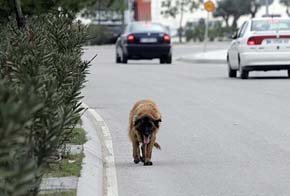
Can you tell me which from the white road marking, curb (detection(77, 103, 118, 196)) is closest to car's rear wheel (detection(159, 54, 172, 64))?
the white road marking

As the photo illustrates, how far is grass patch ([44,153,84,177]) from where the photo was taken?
8906mm

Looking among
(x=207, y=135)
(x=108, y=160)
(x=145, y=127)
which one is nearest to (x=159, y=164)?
(x=108, y=160)

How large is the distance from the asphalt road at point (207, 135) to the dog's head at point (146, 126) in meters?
0.39

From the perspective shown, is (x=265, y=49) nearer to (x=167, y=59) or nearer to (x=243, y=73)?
(x=243, y=73)

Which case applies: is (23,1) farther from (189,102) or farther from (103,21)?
(103,21)

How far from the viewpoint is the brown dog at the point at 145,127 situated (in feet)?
32.3

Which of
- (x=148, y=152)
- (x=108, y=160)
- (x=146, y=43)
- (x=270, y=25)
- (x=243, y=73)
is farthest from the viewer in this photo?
(x=146, y=43)

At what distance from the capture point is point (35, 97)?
15.7ft

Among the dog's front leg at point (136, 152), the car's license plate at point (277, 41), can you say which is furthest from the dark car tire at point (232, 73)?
the dog's front leg at point (136, 152)

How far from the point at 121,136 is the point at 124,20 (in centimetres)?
4953

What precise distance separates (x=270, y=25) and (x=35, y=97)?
1896 cm

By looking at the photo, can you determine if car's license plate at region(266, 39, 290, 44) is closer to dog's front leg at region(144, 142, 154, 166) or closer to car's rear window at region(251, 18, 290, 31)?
car's rear window at region(251, 18, 290, 31)

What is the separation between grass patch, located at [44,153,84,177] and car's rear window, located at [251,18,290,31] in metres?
13.7

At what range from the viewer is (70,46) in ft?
36.7
